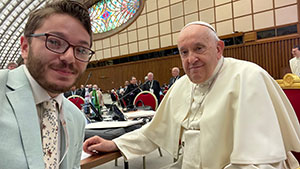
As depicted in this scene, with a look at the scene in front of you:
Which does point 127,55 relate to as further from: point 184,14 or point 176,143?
point 176,143

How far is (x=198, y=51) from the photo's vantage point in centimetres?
136

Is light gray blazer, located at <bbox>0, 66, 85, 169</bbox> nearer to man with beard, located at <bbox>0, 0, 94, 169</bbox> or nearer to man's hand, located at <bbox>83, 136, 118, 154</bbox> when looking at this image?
man with beard, located at <bbox>0, 0, 94, 169</bbox>

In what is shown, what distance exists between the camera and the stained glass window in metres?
15.0

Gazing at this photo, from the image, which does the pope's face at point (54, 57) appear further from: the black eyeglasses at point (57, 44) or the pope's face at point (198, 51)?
the pope's face at point (198, 51)

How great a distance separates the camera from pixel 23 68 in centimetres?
78

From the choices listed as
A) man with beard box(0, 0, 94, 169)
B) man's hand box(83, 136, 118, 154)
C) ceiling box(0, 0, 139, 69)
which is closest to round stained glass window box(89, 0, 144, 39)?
ceiling box(0, 0, 139, 69)

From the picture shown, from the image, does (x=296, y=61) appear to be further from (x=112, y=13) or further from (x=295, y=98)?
(x=112, y=13)

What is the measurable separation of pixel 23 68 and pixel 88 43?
25 centimetres

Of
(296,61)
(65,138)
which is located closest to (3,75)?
(65,138)

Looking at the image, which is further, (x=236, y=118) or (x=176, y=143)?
(x=176, y=143)

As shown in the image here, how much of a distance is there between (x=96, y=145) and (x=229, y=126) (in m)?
0.75

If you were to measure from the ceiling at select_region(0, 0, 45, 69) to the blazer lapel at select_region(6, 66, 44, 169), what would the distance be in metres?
15.4

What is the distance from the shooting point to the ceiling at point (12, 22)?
681 inches

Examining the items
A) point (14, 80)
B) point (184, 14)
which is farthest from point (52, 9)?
point (184, 14)
